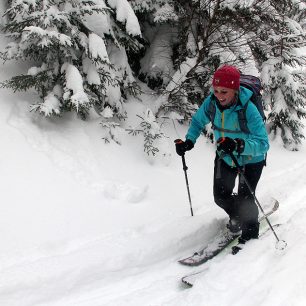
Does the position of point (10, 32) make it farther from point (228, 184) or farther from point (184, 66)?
point (228, 184)

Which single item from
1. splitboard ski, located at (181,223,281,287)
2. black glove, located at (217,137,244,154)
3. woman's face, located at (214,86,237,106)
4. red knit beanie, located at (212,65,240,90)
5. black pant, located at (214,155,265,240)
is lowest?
splitboard ski, located at (181,223,281,287)

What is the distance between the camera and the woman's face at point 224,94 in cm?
424

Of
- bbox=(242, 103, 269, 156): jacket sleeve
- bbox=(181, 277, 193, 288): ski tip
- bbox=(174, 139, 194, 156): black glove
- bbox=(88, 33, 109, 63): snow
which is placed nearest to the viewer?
bbox=(242, 103, 269, 156): jacket sleeve

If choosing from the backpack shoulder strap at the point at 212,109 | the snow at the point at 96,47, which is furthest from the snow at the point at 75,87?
the backpack shoulder strap at the point at 212,109

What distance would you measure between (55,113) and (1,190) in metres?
1.81

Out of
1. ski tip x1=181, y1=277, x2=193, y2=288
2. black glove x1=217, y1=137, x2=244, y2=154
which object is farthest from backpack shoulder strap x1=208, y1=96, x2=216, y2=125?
ski tip x1=181, y1=277, x2=193, y2=288

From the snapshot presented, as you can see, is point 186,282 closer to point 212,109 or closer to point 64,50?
point 212,109

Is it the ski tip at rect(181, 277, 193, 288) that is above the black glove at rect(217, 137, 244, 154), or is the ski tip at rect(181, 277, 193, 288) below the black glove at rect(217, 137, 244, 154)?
below

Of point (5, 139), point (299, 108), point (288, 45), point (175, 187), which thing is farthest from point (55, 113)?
point (299, 108)

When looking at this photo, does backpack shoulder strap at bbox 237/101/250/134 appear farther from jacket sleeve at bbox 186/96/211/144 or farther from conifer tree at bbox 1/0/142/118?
conifer tree at bbox 1/0/142/118

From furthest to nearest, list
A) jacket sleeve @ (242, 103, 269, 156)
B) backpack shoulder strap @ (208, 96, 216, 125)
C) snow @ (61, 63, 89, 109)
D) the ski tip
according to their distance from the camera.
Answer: snow @ (61, 63, 89, 109) → backpack shoulder strap @ (208, 96, 216, 125) → the ski tip → jacket sleeve @ (242, 103, 269, 156)

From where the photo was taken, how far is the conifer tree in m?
6.43

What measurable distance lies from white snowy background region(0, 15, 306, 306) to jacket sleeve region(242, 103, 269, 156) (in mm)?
1369

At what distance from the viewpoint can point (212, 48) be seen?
8.39m
